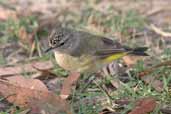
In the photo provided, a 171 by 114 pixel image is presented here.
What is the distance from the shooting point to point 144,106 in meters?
5.61

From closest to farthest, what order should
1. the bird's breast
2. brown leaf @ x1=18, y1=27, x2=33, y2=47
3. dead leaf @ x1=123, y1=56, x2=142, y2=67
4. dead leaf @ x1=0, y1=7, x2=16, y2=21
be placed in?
the bird's breast → dead leaf @ x1=123, y1=56, x2=142, y2=67 → brown leaf @ x1=18, y1=27, x2=33, y2=47 → dead leaf @ x1=0, y1=7, x2=16, y2=21

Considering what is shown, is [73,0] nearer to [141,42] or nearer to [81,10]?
[81,10]

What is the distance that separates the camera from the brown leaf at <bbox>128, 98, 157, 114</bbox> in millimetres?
5581

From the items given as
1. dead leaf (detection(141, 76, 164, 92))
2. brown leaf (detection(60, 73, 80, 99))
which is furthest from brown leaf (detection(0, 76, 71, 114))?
dead leaf (detection(141, 76, 164, 92))

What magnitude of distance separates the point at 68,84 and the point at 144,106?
1.17 meters

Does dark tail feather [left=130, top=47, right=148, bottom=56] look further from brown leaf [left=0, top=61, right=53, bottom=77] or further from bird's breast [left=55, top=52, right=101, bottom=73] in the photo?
brown leaf [left=0, top=61, right=53, bottom=77]

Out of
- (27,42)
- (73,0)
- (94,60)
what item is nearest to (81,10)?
(73,0)

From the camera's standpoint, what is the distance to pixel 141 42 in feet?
27.9

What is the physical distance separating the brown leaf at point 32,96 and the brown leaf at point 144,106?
655mm

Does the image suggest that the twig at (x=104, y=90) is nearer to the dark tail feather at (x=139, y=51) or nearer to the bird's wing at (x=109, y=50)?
the bird's wing at (x=109, y=50)

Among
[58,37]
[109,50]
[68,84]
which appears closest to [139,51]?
[109,50]

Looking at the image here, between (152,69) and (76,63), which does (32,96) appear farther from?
(152,69)

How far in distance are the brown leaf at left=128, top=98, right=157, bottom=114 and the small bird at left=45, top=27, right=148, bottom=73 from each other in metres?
1.51

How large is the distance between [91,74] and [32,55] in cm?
137
